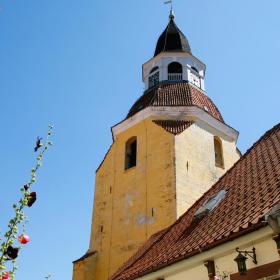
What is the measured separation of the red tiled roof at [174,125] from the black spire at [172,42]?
674 centimetres

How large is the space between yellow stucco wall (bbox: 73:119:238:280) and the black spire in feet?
23.0

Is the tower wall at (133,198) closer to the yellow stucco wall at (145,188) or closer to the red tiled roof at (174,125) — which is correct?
the yellow stucco wall at (145,188)

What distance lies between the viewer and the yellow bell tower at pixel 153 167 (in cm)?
1566

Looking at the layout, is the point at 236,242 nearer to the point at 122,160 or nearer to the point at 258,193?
the point at 258,193

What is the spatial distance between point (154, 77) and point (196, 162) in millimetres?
7086

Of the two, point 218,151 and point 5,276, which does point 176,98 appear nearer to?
point 218,151

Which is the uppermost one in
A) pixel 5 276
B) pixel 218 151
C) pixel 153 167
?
pixel 218 151

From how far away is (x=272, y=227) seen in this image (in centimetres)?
552

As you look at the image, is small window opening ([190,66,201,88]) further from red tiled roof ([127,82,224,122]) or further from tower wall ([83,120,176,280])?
tower wall ([83,120,176,280])

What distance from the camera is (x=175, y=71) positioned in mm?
22328

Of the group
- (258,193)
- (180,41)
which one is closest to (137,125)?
(180,41)

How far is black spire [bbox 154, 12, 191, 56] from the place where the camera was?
23822 millimetres

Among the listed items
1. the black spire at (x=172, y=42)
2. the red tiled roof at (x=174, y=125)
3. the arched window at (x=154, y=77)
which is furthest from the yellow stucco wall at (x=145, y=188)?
the black spire at (x=172, y=42)

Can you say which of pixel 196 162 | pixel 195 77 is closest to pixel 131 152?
pixel 196 162
